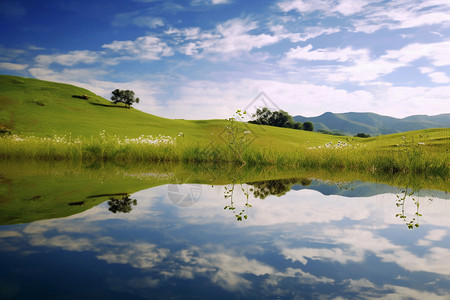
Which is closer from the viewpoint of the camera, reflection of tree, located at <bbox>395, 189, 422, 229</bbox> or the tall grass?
reflection of tree, located at <bbox>395, 189, 422, 229</bbox>

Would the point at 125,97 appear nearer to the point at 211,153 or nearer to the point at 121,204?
the point at 211,153

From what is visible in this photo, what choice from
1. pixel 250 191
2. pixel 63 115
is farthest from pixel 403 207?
pixel 63 115

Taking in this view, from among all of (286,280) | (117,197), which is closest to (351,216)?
(286,280)

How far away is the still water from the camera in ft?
6.40

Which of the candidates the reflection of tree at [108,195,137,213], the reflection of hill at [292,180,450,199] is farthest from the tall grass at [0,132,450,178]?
the reflection of tree at [108,195,137,213]

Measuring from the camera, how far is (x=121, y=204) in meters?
4.41

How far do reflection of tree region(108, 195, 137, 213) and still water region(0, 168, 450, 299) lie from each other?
2 centimetres

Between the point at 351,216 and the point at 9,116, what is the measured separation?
49.9 meters

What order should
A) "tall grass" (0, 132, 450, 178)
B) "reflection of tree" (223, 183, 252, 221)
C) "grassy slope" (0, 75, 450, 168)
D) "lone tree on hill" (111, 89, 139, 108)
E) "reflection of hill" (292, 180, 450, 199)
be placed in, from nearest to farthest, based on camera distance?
"reflection of tree" (223, 183, 252, 221), "reflection of hill" (292, 180, 450, 199), "tall grass" (0, 132, 450, 178), "grassy slope" (0, 75, 450, 168), "lone tree on hill" (111, 89, 139, 108)

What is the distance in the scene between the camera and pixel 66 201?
14.9 ft

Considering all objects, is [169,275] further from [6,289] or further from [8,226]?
[8,226]

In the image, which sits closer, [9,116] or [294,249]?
[294,249]

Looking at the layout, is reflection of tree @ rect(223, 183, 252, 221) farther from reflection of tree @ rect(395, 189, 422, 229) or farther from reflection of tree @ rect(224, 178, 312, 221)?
reflection of tree @ rect(395, 189, 422, 229)

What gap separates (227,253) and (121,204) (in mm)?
2419
